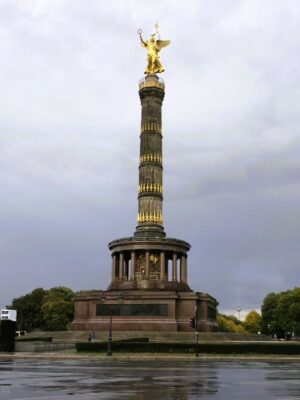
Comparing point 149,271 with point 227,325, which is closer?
point 149,271

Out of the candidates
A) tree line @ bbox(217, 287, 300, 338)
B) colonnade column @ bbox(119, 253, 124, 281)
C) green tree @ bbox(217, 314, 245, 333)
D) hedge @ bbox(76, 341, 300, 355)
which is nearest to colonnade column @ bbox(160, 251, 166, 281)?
colonnade column @ bbox(119, 253, 124, 281)

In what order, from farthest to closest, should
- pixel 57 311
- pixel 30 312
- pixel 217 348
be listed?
pixel 30 312, pixel 57 311, pixel 217 348

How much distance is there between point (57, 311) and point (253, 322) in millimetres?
77438

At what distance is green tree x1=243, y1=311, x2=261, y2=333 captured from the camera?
14656cm

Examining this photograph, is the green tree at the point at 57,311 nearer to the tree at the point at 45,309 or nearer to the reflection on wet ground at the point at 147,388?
the tree at the point at 45,309

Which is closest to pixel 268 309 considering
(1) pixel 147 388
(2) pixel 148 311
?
(2) pixel 148 311

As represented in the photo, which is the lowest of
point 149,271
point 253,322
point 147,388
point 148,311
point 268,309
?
point 147,388

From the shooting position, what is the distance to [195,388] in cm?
1622

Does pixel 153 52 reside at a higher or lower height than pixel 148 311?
higher

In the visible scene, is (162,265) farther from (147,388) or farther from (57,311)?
(147,388)

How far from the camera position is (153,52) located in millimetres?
80750

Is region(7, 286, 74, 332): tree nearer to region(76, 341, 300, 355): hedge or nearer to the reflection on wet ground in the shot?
region(76, 341, 300, 355): hedge

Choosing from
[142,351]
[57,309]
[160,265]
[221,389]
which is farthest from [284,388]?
[57,309]

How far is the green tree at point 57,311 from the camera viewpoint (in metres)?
89.7
